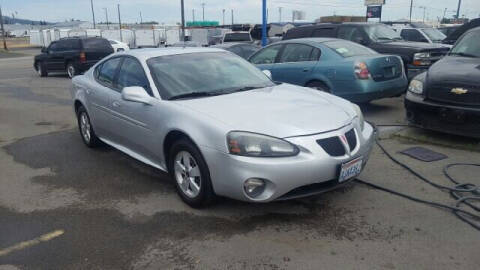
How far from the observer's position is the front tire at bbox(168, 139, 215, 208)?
3795 mm

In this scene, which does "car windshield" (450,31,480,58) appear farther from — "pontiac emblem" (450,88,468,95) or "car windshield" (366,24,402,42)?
"car windshield" (366,24,402,42)

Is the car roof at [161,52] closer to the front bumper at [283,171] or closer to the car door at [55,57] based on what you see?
the front bumper at [283,171]

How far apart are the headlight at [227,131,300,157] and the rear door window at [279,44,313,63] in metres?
4.86

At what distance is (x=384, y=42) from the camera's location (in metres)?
10.5

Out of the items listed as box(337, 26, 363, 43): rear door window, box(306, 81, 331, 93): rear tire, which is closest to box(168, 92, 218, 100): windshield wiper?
box(306, 81, 331, 93): rear tire

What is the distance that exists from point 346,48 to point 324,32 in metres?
3.57

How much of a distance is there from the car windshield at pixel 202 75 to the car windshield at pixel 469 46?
3.76 m

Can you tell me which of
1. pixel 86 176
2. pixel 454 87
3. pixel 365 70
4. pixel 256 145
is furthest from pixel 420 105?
pixel 86 176

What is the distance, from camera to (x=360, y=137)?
3947mm

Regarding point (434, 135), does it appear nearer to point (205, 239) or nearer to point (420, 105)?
point (420, 105)

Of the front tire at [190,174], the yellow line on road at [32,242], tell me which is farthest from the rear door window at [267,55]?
the yellow line on road at [32,242]

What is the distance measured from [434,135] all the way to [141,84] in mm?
4200

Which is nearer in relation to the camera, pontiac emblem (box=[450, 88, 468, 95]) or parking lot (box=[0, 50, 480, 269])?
parking lot (box=[0, 50, 480, 269])

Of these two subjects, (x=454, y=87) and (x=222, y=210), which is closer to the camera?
(x=222, y=210)
